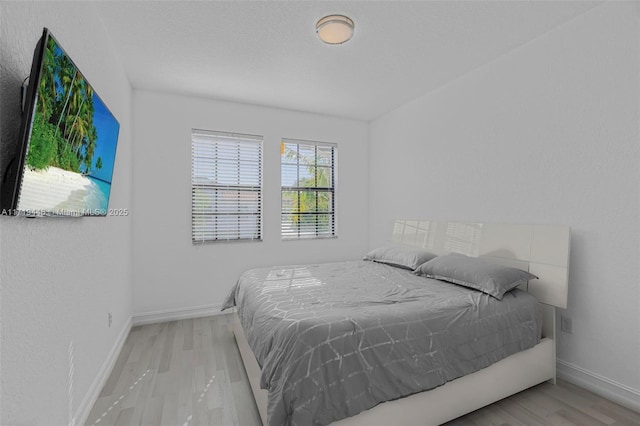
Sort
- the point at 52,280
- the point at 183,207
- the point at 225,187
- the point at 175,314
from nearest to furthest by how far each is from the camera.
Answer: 1. the point at 52,280
2. the point at 175,314
3. the point at 183,207
4. the point at 225,187

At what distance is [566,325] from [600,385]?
421 mm

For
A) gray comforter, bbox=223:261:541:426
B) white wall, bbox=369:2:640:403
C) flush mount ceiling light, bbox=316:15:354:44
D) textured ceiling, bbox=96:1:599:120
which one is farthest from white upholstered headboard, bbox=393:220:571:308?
flush mount ceiling light, bbox=316:15:354:44

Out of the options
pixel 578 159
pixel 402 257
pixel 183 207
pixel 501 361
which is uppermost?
pixel 578 159

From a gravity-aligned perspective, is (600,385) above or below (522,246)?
below

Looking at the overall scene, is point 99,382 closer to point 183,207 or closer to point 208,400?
point 208,400

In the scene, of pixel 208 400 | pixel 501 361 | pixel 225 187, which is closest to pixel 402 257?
pixel 501 361

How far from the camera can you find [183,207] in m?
3.89

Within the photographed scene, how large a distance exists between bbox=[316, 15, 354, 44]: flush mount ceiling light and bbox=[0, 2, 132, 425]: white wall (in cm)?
157

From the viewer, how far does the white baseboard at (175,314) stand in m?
3.64

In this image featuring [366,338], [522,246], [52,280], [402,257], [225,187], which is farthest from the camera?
[225,187]

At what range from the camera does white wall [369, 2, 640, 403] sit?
7.01 feet

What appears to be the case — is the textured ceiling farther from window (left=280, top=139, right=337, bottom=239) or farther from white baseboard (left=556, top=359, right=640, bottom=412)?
white baseboard (left=556, top=359, right=640, bottom=412)

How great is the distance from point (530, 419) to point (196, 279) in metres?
3.50

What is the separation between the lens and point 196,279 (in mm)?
3920
